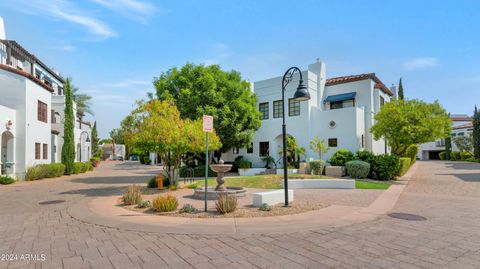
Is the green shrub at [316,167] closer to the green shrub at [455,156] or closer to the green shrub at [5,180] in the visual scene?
the green shrub at [5,180]

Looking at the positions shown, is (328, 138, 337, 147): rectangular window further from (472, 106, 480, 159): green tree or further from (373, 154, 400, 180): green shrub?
(472, 106, 480, 159): green tree

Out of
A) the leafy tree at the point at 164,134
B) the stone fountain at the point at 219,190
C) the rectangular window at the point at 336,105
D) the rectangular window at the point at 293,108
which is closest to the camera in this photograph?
the stone fountain at the point at 219,190

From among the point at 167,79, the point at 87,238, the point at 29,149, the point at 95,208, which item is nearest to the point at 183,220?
the point at 87,238

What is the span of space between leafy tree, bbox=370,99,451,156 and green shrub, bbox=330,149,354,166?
2550 mm

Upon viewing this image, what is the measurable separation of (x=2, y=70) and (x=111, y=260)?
21.0m

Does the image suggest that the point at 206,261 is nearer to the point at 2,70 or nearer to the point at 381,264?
the point at 381,264

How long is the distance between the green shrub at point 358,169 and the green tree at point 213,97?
8.39 meters

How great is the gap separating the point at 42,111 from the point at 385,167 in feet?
82.2

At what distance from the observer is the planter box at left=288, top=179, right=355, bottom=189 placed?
13812mm

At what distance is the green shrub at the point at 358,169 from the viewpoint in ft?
55.1

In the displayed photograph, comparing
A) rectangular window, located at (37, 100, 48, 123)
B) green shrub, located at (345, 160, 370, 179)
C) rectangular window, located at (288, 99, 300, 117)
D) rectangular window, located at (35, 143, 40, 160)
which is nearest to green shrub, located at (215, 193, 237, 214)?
green shrub, located at (345, 160, 370, 179)

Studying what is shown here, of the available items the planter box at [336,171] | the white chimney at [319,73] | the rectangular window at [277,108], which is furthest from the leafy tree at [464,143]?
the planter box at [336,171]

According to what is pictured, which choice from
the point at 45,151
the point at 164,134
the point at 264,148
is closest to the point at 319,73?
the point at 264,148

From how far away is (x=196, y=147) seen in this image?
1325 cm
